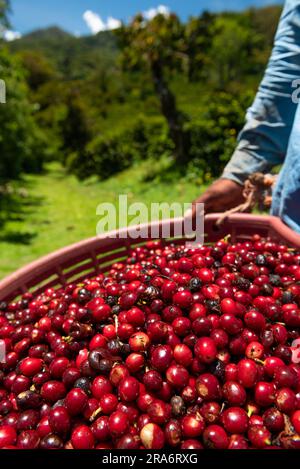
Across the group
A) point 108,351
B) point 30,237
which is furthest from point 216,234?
point 30,237

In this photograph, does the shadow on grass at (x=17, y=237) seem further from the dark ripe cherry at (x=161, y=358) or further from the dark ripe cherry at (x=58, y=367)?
the dark ripe cherry at (x=161, y=358)

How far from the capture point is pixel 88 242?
2.62m

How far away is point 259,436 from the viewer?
4.46ft

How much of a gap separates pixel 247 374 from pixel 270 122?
202 centimetres

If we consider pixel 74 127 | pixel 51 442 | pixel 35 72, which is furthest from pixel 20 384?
pixel 35 72

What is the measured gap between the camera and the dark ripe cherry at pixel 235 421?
1402mm

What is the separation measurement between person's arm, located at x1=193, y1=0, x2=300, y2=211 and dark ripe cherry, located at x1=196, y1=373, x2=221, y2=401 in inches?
62.8

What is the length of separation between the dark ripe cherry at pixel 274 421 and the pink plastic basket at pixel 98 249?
124cm

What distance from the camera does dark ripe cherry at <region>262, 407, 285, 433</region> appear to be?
55.2 inches

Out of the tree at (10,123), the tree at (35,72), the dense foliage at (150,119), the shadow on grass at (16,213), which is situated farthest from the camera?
the tree at (35,72)

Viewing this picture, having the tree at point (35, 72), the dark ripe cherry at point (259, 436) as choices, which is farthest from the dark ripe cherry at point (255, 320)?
the tree at point (35, 72)

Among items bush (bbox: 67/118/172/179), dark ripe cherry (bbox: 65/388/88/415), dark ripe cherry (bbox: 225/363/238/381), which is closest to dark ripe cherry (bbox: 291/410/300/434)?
dark ripe cherry (bbox: 225/363/238/381)

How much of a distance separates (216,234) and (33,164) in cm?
3032

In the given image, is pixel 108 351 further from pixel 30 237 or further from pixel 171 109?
pixel 171 109
